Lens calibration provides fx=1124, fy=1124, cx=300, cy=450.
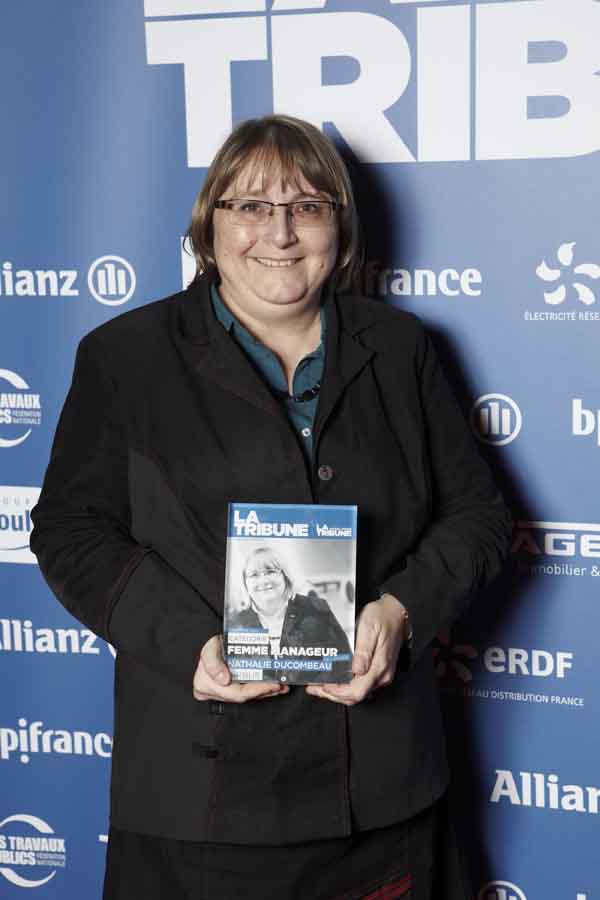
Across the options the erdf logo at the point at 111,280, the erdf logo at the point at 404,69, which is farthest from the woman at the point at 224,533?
the erdf logo at the point at 111,280

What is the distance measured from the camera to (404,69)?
204cm

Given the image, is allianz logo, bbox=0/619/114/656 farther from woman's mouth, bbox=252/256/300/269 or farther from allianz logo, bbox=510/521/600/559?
woman's mouth, bbox=252/256/300/269

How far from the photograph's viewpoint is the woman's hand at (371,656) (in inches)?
61.4

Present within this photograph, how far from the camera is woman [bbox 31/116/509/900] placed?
5.41ft

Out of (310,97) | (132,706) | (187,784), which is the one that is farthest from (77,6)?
(187,784)

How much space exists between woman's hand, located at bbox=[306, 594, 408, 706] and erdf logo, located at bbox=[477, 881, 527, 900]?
95cm

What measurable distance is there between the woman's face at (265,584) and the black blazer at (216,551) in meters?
0.12

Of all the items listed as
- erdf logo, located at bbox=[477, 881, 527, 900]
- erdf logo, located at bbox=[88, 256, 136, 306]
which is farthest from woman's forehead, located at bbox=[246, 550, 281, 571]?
erdf logo, located at bbox=[477, 881, 527, 900]

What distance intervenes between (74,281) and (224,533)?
82 centimetres

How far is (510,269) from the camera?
207 cm

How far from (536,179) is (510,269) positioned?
0.17 metres

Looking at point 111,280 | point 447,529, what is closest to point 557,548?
point 447,529

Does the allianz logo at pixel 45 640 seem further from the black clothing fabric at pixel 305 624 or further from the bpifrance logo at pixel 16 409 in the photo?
the black clothing fabric at pixel 305 624

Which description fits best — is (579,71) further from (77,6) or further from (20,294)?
(20,294)
